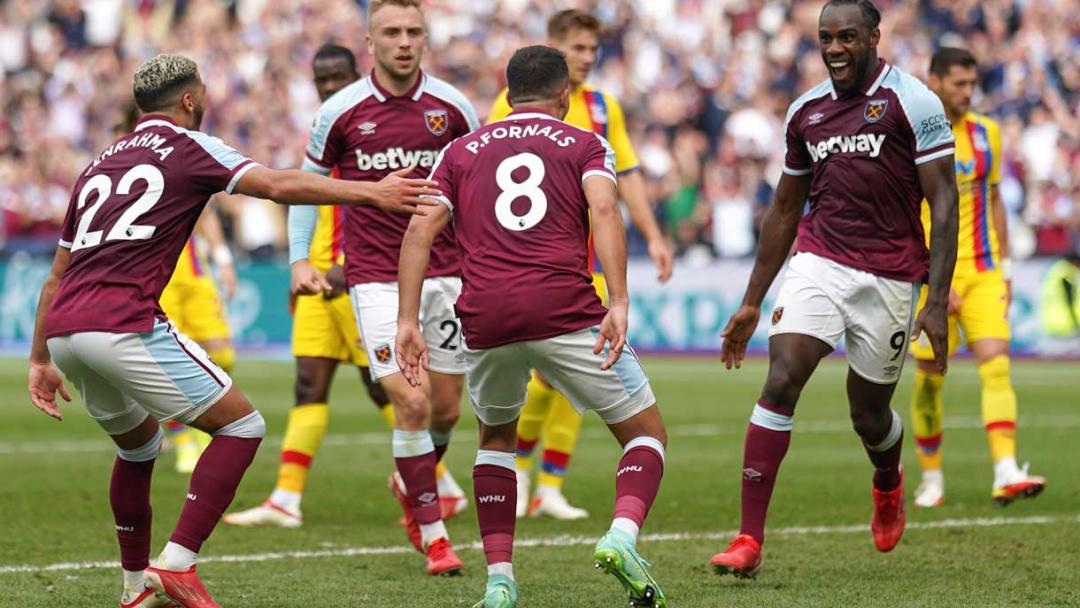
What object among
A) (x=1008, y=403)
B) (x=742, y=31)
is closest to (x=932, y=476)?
(x=1008, y=403)

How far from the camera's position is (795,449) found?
42.6 ft

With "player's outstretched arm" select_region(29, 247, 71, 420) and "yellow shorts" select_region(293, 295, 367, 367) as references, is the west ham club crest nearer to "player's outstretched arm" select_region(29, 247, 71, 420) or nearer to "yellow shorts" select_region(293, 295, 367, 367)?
"yellow shorts" select_region(293, 295, 367, 367)

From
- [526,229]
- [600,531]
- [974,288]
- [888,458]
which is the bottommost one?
[600,531]

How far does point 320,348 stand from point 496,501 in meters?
3.17

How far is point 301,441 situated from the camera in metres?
9.76

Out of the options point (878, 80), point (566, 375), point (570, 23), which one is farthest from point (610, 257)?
point (570, 23)

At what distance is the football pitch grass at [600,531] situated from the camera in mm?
7172

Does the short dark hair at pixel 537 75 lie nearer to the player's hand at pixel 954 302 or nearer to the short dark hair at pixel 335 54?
the short dark hair at pixel 335 54

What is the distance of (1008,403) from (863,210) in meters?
3.15

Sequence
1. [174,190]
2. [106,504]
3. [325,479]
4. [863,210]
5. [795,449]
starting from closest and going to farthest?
[174,190]
[863,210]
[106,504]
[325,479]
[795,449]

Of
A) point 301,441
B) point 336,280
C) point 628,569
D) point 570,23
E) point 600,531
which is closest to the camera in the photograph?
point 628,569

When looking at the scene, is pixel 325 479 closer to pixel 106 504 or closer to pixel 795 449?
pixel 106 504

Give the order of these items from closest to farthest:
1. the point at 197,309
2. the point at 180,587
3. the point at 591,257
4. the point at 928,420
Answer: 1. the point at 180,587
2. the point at 591,257
3. the point at 928,420
4. the point at 197,309

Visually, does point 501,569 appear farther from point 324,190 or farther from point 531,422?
point 531,422
